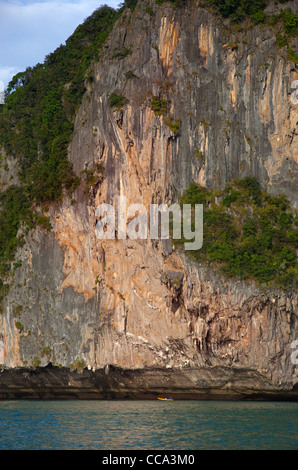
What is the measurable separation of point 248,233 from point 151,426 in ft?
36.2

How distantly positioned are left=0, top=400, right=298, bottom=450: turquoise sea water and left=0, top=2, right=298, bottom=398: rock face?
7.51 feet

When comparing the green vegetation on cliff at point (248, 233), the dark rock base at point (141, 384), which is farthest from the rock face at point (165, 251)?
the green vegetation on cliff at point (248, 233)

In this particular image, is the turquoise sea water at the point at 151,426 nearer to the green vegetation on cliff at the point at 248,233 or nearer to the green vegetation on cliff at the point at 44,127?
the green vegetation on cliff at the point at 248,233

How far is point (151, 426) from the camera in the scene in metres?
22.1

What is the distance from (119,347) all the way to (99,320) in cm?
158

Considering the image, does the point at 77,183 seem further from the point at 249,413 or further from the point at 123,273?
the point at 249,413

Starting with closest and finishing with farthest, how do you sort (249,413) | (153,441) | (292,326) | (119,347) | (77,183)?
(153,441) < (249,413) < (292,326) < (119,347) < (77,183)

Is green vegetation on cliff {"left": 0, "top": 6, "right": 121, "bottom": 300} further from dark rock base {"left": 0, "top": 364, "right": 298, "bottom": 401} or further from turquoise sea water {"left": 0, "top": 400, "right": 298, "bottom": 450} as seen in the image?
turquoise sea water {"left": 0, "top": 400, "right": 298, "bottom": 450}

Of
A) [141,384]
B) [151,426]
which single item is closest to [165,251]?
[141,384]

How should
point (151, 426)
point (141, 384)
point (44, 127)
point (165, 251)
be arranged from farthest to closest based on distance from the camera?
point (44, 127), point (141, 384), point (165, 251), point (151, 426)

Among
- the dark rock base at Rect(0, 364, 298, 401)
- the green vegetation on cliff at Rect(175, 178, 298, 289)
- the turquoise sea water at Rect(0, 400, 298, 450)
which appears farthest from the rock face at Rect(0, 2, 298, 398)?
the turquoise sea water at Rect(0, 400, 298, 450)

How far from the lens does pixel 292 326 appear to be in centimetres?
2911

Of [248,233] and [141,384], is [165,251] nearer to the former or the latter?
[248,233]

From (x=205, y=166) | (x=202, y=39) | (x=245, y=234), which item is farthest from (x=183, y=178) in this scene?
(x=202, y=39)
